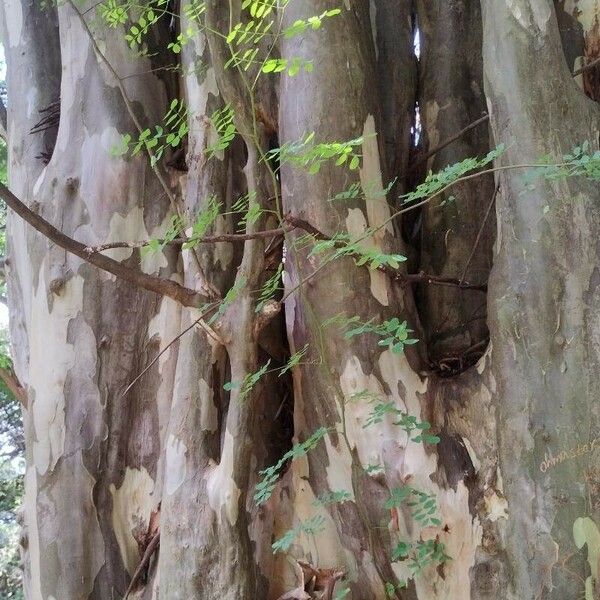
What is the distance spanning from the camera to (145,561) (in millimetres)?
2432

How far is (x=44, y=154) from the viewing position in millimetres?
3223

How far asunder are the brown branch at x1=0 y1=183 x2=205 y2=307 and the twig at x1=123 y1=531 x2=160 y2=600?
0.87 metres

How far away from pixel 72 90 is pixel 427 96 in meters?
1.53

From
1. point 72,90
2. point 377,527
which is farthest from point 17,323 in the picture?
point 377,527

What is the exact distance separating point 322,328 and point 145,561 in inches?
41.9

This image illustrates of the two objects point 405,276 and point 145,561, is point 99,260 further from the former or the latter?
point 145,561

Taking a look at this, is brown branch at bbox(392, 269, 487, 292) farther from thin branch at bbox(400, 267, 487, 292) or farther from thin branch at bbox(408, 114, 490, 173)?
thin branch at bbox(408, 114, 490, 173)

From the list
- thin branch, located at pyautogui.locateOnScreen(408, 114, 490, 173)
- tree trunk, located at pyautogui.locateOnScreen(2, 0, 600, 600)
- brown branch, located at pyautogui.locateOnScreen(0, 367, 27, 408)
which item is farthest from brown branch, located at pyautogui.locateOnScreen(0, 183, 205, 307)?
thin branch, located at pyautogui.locateOnScreen(408, 114, 490, 173)

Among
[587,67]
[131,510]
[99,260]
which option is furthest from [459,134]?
[131,510]

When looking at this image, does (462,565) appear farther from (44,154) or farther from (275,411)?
(44,154)

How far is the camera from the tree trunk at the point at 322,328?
6.20ft

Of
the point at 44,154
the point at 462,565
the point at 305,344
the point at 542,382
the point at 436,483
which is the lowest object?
the point at 462,565

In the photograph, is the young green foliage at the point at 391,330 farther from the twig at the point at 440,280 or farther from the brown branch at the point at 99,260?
the brown branch at the point at 99,260

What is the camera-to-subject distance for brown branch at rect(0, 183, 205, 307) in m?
1.76
